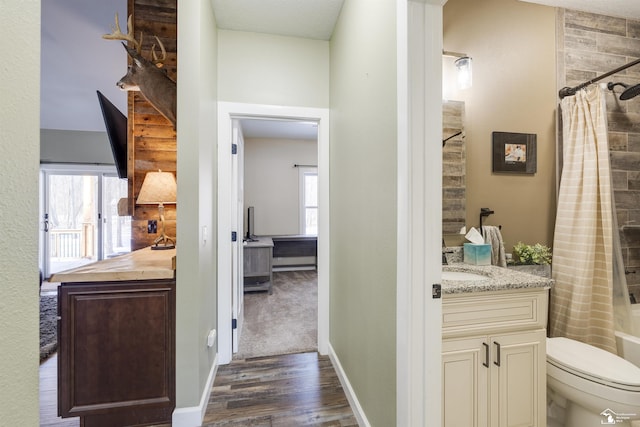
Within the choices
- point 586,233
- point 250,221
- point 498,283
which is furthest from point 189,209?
point 250,221

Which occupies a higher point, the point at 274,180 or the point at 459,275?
the point at 274,180

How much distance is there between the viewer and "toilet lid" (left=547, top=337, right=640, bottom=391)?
1.27 meters

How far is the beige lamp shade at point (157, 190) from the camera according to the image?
1.96 metres

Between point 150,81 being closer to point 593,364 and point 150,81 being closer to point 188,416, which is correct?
point 188,416

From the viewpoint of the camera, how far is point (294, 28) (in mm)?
2225

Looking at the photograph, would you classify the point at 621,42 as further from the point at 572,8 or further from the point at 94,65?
the point at 94,65

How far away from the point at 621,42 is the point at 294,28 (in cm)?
262

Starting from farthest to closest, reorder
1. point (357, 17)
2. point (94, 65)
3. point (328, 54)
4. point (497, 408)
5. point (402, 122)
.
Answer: point (94, 65), point (328, 54), point (357, 17), point (497, 408), point (402, 122)

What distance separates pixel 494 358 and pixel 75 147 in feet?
23.3

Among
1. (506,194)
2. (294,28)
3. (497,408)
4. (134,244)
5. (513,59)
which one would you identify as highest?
(294,28)

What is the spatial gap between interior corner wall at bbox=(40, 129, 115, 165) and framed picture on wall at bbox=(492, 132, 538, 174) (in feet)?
20.6

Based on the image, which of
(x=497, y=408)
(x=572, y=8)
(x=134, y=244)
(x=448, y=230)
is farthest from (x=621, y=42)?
(x=134, y=244)

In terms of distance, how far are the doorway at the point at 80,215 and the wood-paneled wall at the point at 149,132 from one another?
4.11 m

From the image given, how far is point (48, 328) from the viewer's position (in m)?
2.81
